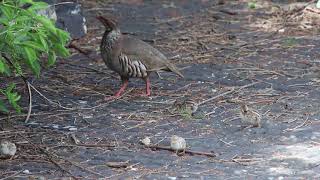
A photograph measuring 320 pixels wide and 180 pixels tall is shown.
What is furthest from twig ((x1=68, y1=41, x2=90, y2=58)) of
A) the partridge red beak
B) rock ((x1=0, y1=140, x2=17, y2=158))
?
rock ((x1=0, y1=140, x2=17, y2=158))

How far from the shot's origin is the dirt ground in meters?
5.46

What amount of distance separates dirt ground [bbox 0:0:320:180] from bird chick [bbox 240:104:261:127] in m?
0.09

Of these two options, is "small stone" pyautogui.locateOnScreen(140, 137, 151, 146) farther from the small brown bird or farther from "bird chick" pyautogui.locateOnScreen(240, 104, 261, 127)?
the small brown bird

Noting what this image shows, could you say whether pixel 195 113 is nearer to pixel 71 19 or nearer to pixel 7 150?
pixel 7 150

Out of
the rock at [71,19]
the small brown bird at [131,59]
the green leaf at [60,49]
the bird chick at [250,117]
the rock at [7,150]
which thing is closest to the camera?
the rock at [7,150]

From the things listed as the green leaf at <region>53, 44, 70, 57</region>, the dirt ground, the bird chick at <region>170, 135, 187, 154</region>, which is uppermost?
the green leaf at <region>53, 44, 70, 57</region>

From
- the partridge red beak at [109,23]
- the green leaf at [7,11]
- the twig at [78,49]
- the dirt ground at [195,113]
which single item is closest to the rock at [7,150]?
the dirt ground at [195,113]

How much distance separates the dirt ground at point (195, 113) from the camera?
17.9 feet

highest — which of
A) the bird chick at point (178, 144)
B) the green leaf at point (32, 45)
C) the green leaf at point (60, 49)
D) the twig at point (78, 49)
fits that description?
the green leaf at point (32, 45)

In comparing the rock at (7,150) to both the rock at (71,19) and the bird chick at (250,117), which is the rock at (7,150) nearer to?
the bird chick at (250,117)

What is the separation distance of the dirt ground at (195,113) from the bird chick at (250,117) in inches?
3.5

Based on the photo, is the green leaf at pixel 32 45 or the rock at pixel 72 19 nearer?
the green leaf at pixel 32 45

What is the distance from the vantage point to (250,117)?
6.30m

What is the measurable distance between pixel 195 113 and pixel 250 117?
61 centimetres
